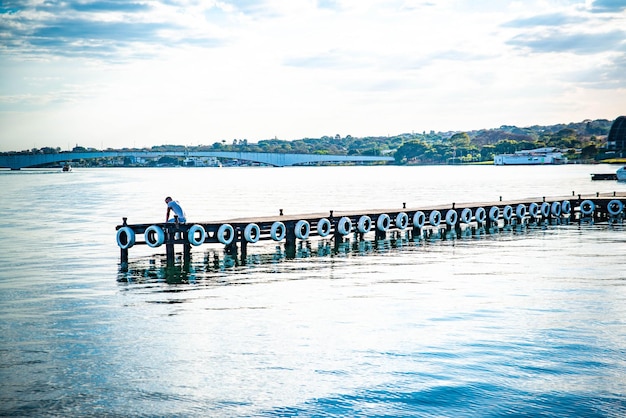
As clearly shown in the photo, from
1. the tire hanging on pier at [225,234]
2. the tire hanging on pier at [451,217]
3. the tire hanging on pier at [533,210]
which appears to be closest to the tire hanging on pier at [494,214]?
the tire hanging on pier at [451,217]

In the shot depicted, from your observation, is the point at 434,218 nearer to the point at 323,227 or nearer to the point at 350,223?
the point at 350,223

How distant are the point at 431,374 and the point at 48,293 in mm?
17896

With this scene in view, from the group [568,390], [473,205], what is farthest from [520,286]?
[473,205]

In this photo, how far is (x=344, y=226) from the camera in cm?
4662

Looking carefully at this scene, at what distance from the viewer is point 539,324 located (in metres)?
22.9

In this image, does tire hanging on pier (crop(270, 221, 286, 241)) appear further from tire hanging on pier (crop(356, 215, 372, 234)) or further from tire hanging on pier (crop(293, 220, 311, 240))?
tire hanging on pier (crop(356, 215, 372, 234))

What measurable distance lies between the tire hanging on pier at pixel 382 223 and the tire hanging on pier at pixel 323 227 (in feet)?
15.6

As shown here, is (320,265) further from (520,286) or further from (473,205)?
(473,205)

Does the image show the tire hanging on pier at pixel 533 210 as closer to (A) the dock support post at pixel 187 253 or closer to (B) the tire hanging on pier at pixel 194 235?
(B) the tire hanging on pier at pixel 194 235

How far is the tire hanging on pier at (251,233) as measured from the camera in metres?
40.5

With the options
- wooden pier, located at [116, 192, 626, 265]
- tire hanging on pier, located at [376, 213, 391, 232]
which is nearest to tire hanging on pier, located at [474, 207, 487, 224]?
wooden pier, located at [116, 192, 626, 265]

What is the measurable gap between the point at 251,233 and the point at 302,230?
13.0 feet

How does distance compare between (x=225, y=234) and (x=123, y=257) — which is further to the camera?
(x=225, y=234)

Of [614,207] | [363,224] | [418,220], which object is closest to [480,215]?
[418,220]
